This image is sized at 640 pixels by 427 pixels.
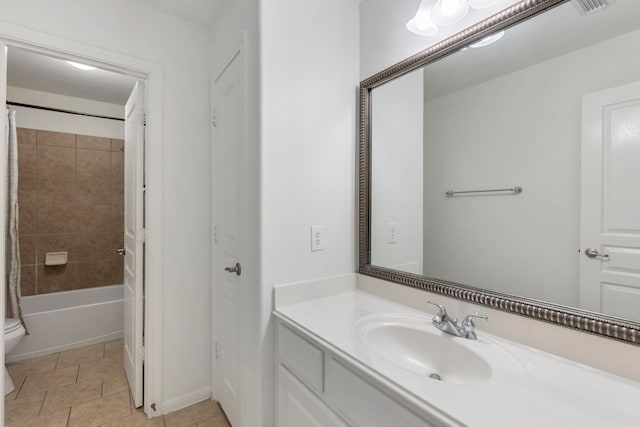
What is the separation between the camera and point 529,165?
97cm

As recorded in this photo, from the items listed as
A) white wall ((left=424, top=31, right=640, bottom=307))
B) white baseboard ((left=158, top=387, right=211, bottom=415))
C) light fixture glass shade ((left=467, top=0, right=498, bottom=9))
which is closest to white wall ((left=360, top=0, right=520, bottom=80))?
light fixture glass shade ((left=467, top=0, right=498, bottom=9))

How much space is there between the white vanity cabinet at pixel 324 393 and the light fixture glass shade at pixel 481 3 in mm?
1292

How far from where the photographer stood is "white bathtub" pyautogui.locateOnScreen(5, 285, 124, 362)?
2404 millimetres

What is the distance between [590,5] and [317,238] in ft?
3.99

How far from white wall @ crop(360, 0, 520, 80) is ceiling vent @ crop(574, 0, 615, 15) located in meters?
0.30

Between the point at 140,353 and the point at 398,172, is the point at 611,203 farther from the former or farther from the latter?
the point at 140,353

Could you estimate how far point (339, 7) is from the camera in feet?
4.91

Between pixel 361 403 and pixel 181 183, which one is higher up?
pixel 181 183

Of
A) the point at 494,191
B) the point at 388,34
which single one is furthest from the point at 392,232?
the point at 388,34

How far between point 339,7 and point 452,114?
840 millimetres

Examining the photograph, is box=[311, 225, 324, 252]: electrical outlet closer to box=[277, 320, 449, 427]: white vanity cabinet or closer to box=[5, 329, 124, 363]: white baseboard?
box=[277, 320, 449, 427]: white vanity cabinet

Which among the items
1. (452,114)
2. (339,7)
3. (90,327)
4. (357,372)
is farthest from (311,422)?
(90,327)

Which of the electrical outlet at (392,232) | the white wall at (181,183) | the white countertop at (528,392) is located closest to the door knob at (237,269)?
the white wall at (181,183)

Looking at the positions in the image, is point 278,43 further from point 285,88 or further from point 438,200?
point 438,200
